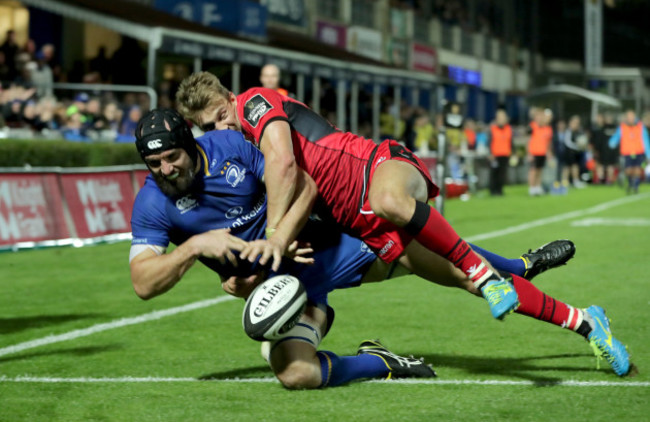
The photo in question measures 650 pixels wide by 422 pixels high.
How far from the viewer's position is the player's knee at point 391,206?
5.95 meters

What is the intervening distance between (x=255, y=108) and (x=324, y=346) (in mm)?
2001

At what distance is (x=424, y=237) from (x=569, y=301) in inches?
162

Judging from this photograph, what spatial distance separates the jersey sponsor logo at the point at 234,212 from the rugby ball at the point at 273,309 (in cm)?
42

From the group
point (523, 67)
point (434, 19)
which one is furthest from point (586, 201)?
point (523, 67)

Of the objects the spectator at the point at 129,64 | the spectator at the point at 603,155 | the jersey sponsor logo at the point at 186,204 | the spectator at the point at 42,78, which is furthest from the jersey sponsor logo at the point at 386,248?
the spectator at the point at 603,155

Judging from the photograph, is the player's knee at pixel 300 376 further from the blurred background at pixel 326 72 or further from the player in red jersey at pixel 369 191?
the blurred background at pixel 326 72

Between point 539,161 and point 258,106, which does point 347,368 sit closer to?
point 258,106

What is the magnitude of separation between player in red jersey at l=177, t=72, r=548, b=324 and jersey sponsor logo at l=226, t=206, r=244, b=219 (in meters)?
0.23

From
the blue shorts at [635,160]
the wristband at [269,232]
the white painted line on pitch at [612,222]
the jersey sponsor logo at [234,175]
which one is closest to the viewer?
the wristband at [269,232]

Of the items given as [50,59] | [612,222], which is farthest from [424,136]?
[50,59]

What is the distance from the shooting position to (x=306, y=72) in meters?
27.0

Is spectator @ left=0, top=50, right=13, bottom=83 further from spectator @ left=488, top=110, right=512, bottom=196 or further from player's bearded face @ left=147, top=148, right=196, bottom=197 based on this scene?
A: spectator @ left=488, top=110, right=512, bottom=196

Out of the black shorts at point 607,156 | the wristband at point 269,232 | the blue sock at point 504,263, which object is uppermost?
the wristband at point 269,232

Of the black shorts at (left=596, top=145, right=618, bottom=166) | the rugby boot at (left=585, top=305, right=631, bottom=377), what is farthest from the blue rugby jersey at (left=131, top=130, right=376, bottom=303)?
the black shorts at (left=596, top=145, right=618, bottom=166)
